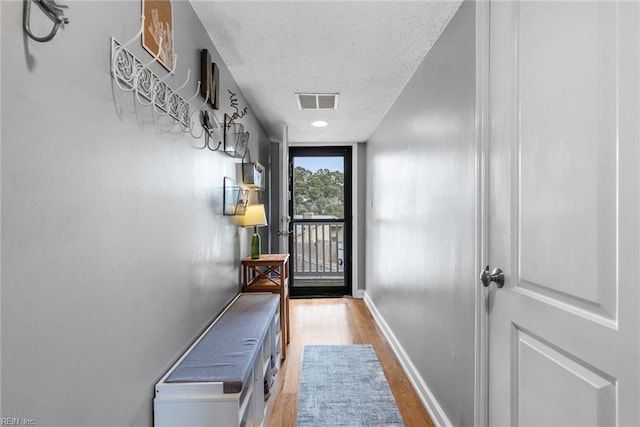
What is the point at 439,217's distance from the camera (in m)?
2.00

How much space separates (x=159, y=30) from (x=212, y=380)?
4.47ft

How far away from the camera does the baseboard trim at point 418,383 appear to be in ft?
6.38

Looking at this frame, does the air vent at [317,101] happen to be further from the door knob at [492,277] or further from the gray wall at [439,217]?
the door knob at [492,277]

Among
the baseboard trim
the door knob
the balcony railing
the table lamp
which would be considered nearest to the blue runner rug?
the baseboard trim

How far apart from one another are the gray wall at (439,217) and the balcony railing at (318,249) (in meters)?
2.01

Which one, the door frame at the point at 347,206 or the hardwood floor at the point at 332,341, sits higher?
the door frame at the point at 347,206

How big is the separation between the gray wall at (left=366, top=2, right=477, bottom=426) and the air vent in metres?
0.58

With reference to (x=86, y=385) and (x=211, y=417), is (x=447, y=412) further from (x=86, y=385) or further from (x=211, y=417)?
(x=86, y=385)

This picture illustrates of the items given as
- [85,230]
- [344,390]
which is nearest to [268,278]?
[344,390]

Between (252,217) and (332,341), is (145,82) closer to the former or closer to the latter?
(252,217)

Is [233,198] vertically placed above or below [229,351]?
above

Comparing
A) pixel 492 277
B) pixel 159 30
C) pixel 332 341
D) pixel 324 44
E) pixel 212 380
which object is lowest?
pixel 332 341

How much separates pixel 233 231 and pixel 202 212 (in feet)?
2.37

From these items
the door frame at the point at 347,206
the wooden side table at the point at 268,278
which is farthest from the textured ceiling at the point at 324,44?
the door frame at the point at 347,206
